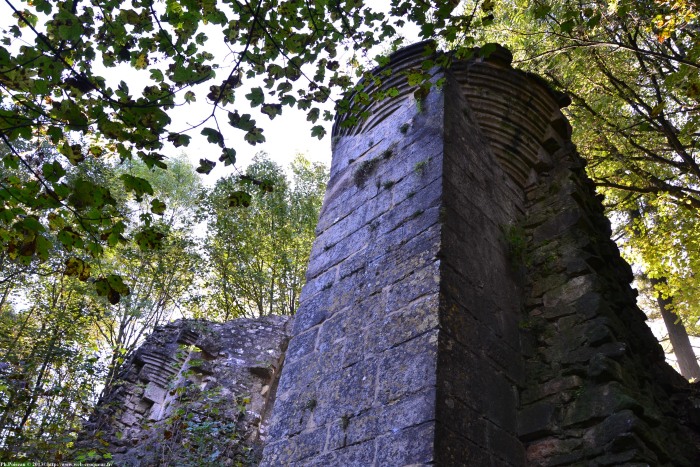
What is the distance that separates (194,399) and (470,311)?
5058mm

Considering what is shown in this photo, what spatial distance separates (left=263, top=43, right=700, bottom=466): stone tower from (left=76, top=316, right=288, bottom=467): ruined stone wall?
3.20 meters

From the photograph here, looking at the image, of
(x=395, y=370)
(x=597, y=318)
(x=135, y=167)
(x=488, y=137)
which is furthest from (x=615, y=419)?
(x=135, y=167)

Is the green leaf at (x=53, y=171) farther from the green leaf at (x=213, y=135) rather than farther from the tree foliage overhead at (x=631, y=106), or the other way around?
the tree foliage overhead at (x=631, y=106)

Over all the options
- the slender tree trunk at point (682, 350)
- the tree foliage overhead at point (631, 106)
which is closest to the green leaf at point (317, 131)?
the tree foliage overhead at point (631, 106)

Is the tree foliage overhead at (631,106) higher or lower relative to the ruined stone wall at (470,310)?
higher

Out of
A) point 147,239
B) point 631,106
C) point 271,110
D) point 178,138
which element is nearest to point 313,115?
point 271,110

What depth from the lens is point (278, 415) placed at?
338 cm

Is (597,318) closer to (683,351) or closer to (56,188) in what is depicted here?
(56,188)

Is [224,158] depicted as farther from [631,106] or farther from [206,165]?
[631,106]

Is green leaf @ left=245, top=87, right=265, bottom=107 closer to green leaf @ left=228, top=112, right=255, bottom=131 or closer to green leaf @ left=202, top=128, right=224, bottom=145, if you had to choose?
green leaf @ left=228, top=112, right=255, bottom=131

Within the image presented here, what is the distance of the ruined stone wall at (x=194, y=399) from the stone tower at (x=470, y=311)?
320cm

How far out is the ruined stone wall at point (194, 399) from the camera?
6188 millimetres

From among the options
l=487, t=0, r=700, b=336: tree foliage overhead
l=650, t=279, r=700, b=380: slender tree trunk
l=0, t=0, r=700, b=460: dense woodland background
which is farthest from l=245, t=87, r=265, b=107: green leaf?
l=650, t=279, r=700, b=380: slender tree trunk

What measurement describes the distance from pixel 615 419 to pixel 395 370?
3.70 feet
